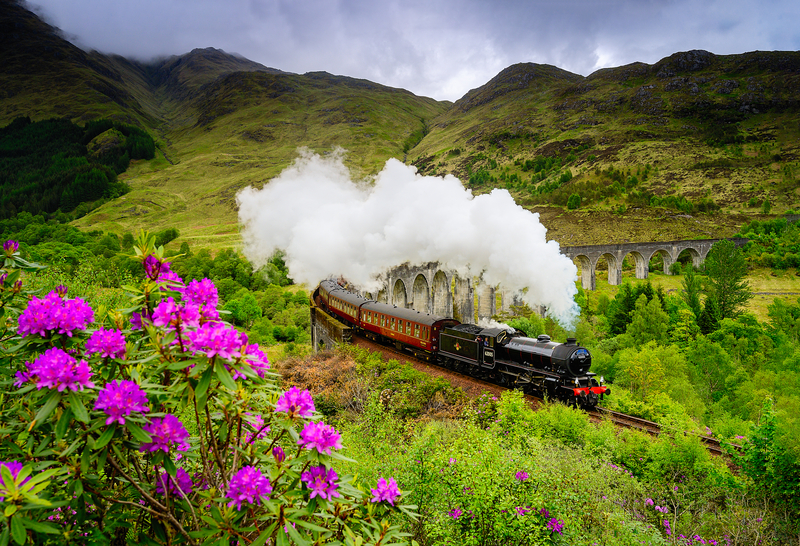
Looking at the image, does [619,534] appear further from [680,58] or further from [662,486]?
[680,58]

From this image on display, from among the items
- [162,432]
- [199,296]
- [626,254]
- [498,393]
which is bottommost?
[498,393]

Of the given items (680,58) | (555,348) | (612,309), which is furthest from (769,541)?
(680,58)

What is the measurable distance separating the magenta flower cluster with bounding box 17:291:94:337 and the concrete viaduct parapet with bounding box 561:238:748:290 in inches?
2454

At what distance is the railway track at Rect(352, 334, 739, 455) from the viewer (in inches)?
585

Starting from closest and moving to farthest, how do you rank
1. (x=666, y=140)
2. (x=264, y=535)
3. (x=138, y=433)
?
1. (x=138, y=433)
2. (x=264, y=535)
3. (x=666, y=140)

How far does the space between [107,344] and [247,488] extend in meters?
Answer: 1.29

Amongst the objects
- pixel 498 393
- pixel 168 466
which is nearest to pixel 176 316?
pixel 168 466

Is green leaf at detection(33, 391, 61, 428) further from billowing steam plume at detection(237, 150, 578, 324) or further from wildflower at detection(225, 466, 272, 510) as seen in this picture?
billowing steam plume at detection(237, 150, 578, 324)

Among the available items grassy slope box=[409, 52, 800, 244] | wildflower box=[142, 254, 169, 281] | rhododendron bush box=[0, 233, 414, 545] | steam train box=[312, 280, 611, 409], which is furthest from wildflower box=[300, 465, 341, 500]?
grassy slope box=[409, 52, 800, 244]

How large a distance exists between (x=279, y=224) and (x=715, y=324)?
51.2 m

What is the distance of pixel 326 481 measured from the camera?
2.71 m

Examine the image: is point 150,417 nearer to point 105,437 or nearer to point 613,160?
point 105,437

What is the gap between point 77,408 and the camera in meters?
2.15

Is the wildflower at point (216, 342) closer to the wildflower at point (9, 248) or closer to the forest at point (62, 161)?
the wildflower at point (9, 248)
